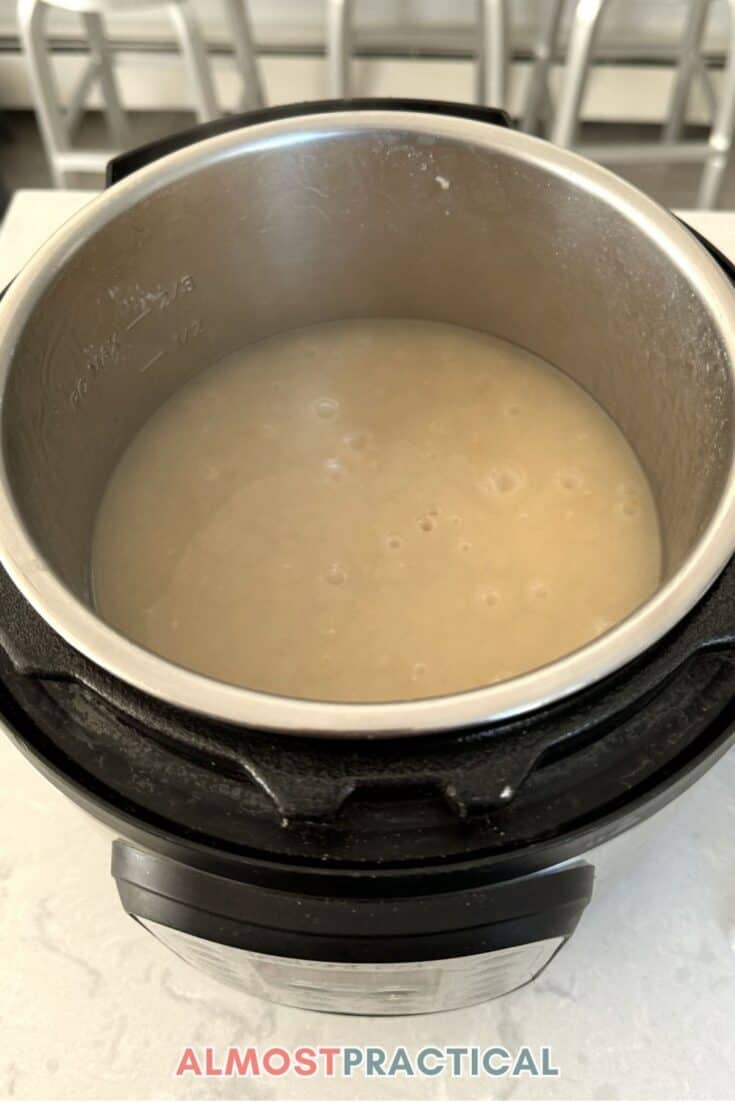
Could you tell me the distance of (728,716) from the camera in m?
0.65

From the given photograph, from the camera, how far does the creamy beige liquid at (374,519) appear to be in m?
0.91

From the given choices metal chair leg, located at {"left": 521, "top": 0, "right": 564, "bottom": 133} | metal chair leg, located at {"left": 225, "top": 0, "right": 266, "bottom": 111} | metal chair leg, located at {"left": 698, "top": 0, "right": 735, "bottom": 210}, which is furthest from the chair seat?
metal chair leg, located at {"left": 698, "top": 0, "right": 735, "bottom": 210}

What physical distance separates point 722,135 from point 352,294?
1136 millimetres

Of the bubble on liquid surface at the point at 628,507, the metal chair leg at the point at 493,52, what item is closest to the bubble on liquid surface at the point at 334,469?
the bubble on liquid surface at the point at 628,507

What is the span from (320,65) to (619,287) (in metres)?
1.65

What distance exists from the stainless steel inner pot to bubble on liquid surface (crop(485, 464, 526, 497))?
121 mm

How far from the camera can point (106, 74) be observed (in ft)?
6.64

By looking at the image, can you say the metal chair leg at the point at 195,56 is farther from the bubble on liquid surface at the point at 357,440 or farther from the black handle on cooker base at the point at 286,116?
the bubble on liquid surface at the point at 357,440

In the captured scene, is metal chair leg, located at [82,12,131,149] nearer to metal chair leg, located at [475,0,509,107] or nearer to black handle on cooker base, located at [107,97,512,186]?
metal chair leg, located at [475,0,509,107]

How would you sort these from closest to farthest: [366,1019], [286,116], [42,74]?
[366,1019] → [286,116] → [42,74]

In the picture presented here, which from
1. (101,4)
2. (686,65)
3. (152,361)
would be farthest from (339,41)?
(152,361)

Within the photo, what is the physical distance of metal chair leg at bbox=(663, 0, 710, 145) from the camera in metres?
1.92

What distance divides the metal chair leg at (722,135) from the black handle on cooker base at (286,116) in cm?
106

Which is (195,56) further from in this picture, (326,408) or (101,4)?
(326,408)
